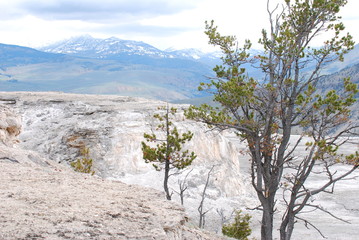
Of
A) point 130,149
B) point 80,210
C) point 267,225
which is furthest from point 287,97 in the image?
point 130,149

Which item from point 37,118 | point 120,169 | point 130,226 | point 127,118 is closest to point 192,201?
point 120,169

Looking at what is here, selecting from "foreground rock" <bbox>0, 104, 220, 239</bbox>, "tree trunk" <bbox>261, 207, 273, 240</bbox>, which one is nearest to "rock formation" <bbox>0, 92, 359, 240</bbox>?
"tree trunk" <bbox>261, 207, 273, 240</bbox>

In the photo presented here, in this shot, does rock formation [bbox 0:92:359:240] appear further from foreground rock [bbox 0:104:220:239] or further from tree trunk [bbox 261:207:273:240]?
foreground rock [bbox 0:104:220:239]

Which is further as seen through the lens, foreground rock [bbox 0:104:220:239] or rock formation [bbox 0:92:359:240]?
rock formation [bbox 0:92:359:240]

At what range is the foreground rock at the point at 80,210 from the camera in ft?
25.9

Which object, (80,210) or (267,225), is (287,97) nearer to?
(267,225)

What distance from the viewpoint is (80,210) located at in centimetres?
904

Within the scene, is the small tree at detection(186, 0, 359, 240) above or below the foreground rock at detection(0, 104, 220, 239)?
above

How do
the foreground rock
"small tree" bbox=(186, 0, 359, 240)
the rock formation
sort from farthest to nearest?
the rock formation
"small tree" bbox=(186, 0, 359, 240)
the foreground rock

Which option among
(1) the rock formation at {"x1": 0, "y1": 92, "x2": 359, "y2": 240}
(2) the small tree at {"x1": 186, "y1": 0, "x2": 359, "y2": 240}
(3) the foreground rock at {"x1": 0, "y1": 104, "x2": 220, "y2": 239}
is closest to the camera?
(3) the foreground rock at {"x1": 0, "y1": 104, "x2": 220, "y2": 239}

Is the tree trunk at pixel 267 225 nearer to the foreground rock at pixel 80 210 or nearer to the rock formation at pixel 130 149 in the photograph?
the foreground rock at pixel 80 210

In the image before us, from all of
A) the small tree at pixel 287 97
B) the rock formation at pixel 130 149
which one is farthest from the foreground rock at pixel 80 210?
the rock formation at pixel 130 149

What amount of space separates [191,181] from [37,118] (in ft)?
60.4

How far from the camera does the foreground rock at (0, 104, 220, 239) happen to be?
25.9ft
